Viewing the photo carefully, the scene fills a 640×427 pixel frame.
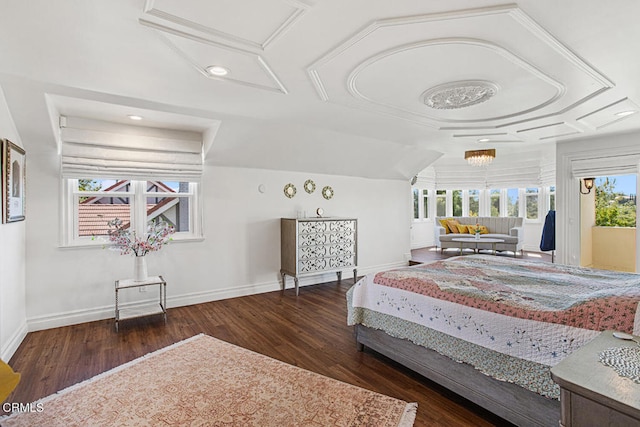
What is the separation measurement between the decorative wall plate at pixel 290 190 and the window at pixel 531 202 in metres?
7.19

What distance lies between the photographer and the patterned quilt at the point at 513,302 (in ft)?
5.66

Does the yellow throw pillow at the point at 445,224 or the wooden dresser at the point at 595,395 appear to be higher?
the yellow throw pillow at the point at 445,224

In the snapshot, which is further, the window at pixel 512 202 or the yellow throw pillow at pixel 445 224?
the window at pixel 512 202

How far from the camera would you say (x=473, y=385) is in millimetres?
2072

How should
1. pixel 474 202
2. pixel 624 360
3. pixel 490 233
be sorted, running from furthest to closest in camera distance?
Answer: pixel 474 202
pixel 490 233
pixel 624 360

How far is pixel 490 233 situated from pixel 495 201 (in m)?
1.24

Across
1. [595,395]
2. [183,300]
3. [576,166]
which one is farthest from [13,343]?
[576,166]

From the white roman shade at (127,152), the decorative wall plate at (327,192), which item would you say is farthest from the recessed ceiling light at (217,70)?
the decorative wall plate at (327,192)

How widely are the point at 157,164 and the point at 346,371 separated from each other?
335 centimetres

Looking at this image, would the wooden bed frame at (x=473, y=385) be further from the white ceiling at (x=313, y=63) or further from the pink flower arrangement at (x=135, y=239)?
Result: the pink flower arrangement at (x=135, y=239)

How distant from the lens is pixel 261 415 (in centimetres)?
202

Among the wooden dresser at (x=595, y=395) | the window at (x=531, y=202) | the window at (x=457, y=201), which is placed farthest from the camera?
the window at (x=457, y=201)

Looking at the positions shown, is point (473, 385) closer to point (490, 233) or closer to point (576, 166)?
point (576, 166)

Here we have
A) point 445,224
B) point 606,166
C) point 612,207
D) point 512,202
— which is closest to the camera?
point 606,166
